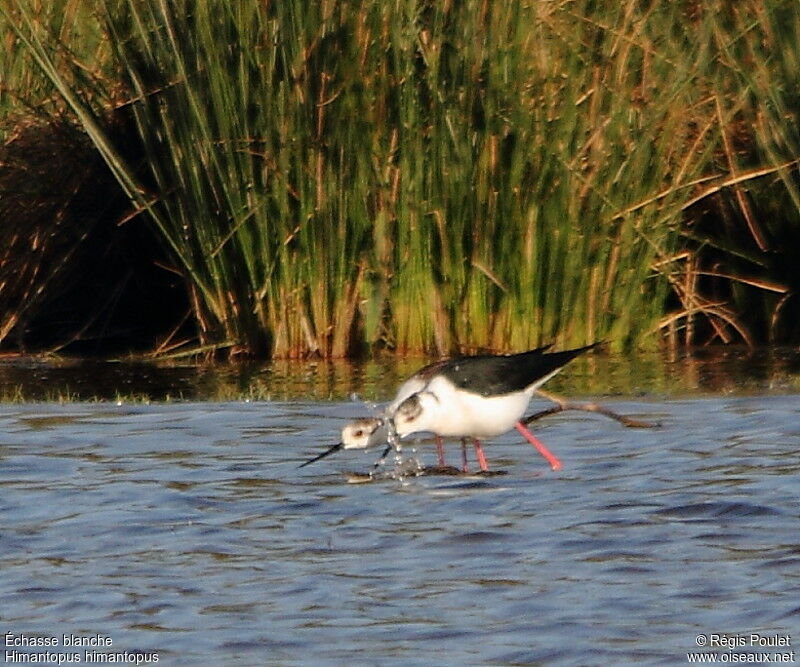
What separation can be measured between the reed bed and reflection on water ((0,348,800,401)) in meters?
0.19

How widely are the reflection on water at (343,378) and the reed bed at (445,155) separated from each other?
0.19 m

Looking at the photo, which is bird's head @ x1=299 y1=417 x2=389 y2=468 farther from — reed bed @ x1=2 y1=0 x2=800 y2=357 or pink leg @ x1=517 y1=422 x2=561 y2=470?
reed bed @ x1=2 y1=0 x2=800 y2=357

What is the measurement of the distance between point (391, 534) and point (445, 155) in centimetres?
334

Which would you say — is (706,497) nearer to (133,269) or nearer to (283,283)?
(283,283)

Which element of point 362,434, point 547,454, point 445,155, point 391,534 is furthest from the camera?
point 445,155

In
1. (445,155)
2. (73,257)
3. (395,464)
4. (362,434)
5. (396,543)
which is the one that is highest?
(445,155)

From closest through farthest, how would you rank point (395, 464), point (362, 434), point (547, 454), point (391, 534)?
point (391, 534) < point (362, 434) < point (547, 454) < point (395, 464)

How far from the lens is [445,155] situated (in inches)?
327

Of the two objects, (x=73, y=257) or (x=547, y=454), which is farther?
(x=73, y=257)

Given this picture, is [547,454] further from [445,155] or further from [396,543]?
[445,155]

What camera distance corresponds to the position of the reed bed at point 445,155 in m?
8.23

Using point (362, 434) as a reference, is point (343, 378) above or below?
above

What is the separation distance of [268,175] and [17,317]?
77.8 inches

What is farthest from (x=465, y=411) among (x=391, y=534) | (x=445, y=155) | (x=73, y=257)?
(x=73, y=257)
